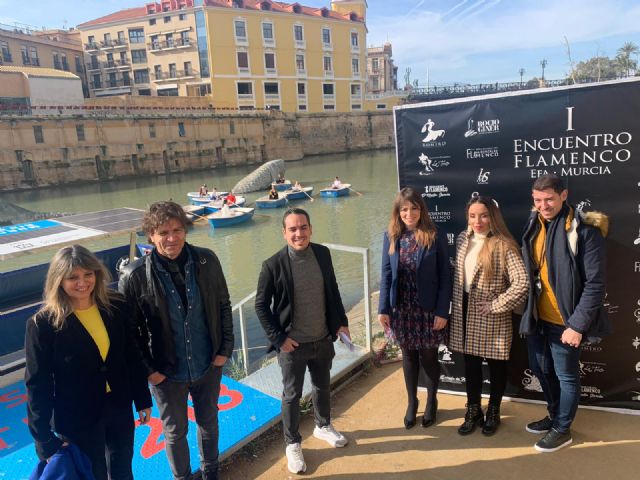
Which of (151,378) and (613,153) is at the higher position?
(613,153)

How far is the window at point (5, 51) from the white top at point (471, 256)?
4864 cm

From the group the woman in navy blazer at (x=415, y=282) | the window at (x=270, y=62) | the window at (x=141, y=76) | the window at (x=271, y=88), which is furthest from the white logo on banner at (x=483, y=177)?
the window at (x=141, y=76)

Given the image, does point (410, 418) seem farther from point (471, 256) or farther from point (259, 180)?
point (259, 180)

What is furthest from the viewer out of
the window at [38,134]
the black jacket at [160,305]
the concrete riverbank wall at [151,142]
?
the window at [38,134]

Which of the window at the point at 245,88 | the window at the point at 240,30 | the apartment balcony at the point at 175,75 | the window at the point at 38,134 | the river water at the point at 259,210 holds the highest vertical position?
the window at the point at 240,30

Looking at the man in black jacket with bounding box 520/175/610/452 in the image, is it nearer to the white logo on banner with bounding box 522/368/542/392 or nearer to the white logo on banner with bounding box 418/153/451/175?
the white logo on banner with bounding box 522/368/542/392

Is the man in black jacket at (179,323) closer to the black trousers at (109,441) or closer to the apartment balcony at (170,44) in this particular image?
the black trousers at (109,441)

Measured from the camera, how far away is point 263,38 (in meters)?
43.4

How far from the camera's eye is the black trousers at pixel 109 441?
85.6 inches

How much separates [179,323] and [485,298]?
1.89 m

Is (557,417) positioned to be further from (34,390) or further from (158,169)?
(158,169)

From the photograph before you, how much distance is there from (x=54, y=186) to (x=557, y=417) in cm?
3235

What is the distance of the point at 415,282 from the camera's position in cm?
304

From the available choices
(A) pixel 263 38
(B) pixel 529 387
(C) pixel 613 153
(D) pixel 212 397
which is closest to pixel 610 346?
(B) pixel 529 387
